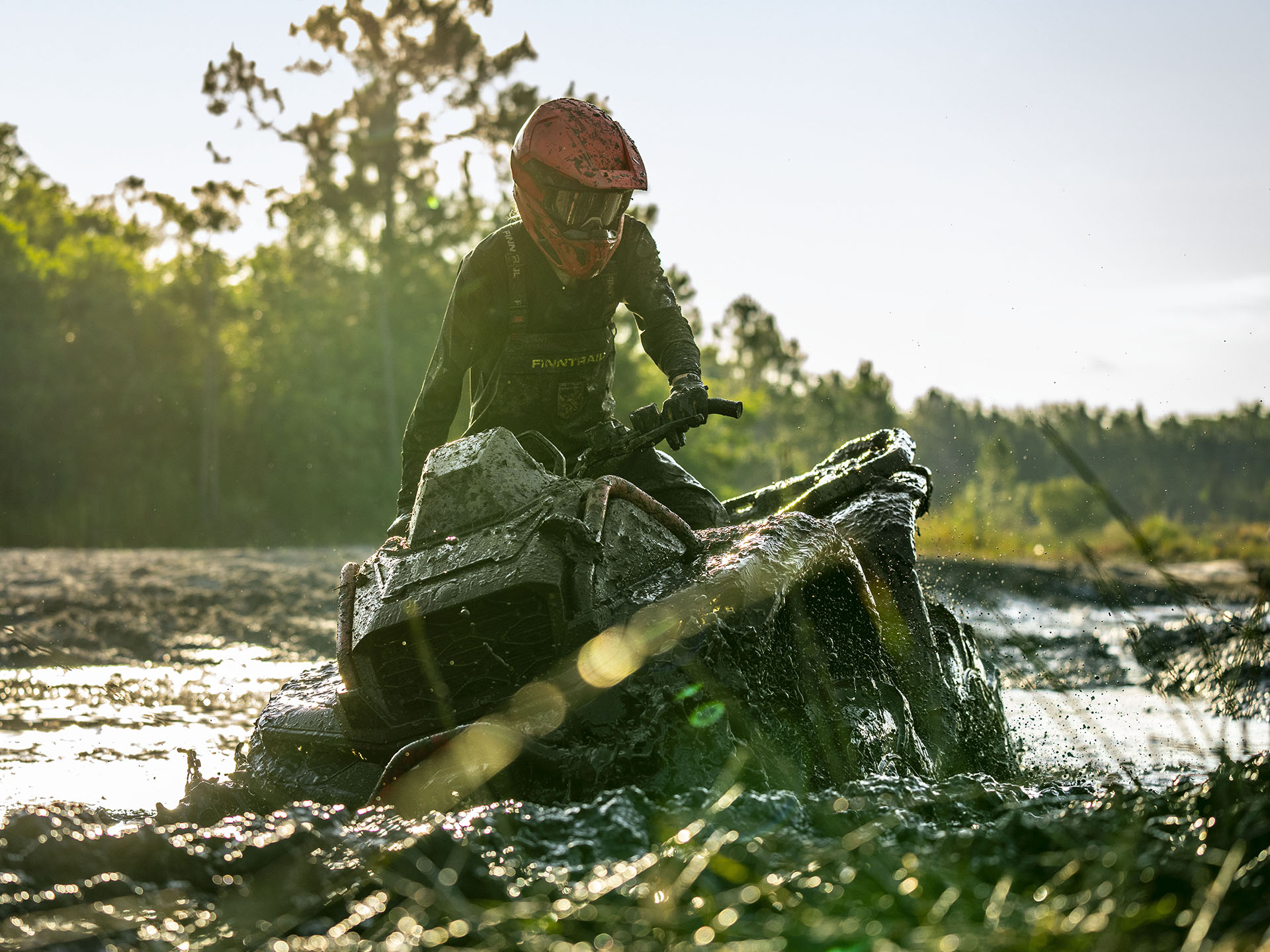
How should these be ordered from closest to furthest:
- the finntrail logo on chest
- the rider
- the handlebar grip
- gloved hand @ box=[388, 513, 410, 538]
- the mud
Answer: the mud → gloved hand @ box=[388, 513, 410, 538] → the handlebar grip → the rider → the finntrail logo on chest

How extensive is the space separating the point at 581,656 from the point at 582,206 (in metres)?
2.09

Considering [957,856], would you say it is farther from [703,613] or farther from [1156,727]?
[1156,727]

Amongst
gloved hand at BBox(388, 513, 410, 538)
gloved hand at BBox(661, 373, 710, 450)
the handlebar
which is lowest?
gloved hand at BBox(388, 513, 410, 538)

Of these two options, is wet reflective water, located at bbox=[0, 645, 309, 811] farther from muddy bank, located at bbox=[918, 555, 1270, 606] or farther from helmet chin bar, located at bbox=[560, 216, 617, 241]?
muddy bank, located at bbox=[918, 555, 1270, 606]

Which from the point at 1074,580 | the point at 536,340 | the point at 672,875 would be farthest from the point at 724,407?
the point at 1074,580

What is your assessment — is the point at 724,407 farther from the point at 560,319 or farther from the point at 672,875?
the point at 672,875

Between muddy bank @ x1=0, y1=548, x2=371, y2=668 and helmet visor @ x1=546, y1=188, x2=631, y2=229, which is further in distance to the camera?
muddy bank @ x1=0, y1=548, x2=371, y2=668

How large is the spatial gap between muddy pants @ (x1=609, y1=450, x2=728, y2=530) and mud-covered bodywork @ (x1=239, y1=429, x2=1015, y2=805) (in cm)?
91

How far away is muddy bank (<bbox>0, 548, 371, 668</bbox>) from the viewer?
9945mm

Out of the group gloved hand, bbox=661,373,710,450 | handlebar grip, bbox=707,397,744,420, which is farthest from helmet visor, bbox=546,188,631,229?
handlebar grip, bbox=707,397,744,420

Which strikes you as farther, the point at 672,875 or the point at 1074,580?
the point at 1074,580

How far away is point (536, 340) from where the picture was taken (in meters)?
4.93

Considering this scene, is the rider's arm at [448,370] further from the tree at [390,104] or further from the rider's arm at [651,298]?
the tree at [390,104]

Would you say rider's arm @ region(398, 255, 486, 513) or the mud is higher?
rider's arm @ region(398, 255, 486, 513)
